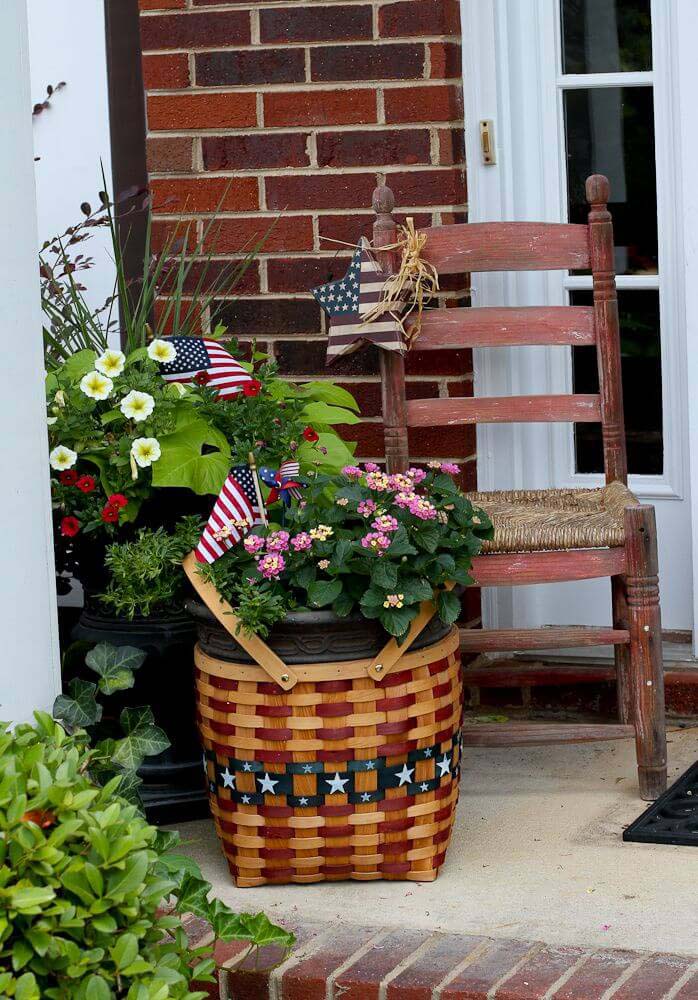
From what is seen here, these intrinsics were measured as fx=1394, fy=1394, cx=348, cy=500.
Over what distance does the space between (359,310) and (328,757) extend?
1010 mm

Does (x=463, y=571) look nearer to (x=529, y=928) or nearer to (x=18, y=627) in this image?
(x=529, y=928)

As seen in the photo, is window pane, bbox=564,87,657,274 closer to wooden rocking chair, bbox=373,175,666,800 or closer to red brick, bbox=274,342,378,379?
wooden rocking chair, bbox=373,175,666,800

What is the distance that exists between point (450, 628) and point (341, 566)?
30 centimetres

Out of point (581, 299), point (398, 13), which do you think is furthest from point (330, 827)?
point (398, 13)

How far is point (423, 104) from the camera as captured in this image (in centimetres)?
307

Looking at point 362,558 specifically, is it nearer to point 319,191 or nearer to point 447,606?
point 447,606

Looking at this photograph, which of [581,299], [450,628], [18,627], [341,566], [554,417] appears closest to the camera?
[18,627]

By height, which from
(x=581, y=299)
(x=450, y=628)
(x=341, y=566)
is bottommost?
(x=450, y=628)

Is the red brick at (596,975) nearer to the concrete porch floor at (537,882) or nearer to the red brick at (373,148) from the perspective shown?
the concrete porch floor at (537,882)

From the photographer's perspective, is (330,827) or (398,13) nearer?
(330,827)

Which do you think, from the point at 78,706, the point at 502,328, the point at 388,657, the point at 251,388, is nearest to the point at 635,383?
the point at 502,328

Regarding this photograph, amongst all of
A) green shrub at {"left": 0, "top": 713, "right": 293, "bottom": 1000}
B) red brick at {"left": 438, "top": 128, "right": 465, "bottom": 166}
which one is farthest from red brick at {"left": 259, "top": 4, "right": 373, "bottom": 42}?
green shrub at {"left": 0, "top": 713, "right": 293, "bottom": 1000}

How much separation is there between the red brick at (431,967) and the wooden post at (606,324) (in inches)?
48.2

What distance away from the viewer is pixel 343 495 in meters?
2.26
